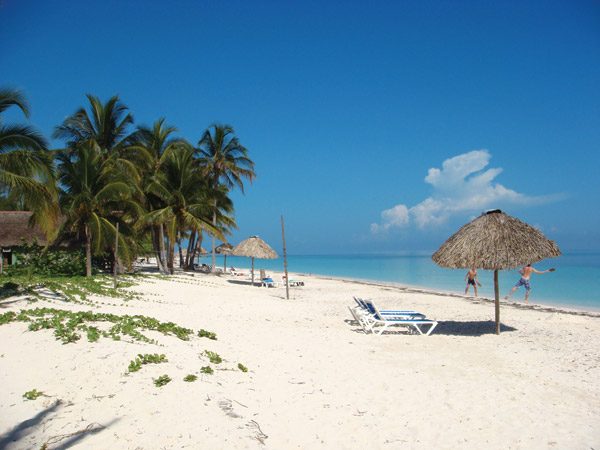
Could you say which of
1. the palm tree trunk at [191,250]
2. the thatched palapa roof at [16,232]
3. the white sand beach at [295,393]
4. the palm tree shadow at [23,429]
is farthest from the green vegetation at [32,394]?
the palm tree trunk at [191,250]

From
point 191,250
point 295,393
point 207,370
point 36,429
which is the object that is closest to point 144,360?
point 207,370

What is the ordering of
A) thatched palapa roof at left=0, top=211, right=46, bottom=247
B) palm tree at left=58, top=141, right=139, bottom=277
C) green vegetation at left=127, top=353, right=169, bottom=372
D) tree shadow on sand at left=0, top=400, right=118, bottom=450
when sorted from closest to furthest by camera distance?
tree shadow on sand at left=0, top=400, right=118, bottom=450 → green vegetation at left=127, top=353, right=169, bottom=372 → palm tree at left=58, top=141, right=139, bottom=277 → thatched palapa roof at left=0, top=211, right=46, bottom=247

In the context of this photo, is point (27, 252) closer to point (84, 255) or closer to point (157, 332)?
point (84, 255)

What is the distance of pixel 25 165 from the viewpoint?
823cm

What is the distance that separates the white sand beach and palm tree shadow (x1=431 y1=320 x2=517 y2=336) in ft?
3.80

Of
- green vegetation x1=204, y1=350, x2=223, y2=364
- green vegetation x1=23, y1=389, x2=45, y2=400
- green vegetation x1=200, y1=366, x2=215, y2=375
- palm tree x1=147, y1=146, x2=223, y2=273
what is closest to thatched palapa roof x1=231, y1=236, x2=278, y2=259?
palm tree x1=147, y1=146, x2=223, y2=273

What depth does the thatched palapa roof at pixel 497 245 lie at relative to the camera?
8.36 m

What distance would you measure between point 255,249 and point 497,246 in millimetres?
12727

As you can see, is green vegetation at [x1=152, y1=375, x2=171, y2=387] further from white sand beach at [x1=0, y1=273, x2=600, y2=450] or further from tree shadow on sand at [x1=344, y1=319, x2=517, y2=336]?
tree shadow on sand at [x1=344, y1=319, x2=517, y2=336]

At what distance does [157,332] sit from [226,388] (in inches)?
81.1

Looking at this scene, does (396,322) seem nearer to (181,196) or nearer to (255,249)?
(255,249)

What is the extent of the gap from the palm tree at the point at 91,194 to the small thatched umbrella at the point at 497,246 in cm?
1100

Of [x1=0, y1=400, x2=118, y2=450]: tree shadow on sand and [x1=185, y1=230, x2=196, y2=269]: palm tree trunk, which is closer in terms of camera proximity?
[x1=0, y1=400, x2=118, y2=450]: tree shadow on sand

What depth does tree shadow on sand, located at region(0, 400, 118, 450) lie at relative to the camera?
10.3 ft
